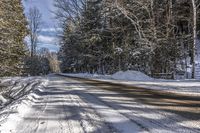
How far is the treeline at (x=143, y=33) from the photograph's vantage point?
31.0 m

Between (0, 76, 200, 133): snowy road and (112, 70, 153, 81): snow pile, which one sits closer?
(0, 76, 200, 133): snowy road

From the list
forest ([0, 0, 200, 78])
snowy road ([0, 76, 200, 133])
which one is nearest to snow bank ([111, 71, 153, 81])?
forest ([0, 0, 200, 78])

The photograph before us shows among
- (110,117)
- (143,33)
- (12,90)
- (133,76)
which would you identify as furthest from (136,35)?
(110,117)

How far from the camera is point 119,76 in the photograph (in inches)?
1191

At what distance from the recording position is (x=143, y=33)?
110 ft

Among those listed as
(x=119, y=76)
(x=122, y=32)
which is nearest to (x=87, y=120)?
(x=119, y=76)

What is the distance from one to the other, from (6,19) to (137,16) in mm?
16824

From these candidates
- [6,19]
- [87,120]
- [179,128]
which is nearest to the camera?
[179,128]

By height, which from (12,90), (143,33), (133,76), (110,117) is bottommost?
(12,90)

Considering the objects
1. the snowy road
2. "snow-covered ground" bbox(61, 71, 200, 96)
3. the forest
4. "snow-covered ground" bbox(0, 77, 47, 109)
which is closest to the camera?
the snowy road

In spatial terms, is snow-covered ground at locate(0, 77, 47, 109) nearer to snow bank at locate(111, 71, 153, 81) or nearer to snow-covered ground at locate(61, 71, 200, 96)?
snow-covered ground at locate(61, 71, 200, 96)

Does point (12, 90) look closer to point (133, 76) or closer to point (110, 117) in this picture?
point (133, 76)

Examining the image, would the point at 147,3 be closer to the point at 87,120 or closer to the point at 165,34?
the point at 165,34

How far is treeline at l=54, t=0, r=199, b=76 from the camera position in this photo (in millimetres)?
30969
